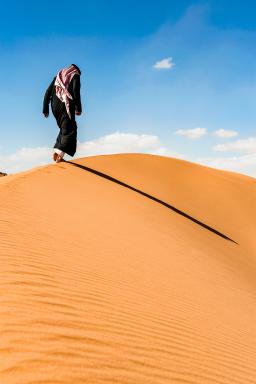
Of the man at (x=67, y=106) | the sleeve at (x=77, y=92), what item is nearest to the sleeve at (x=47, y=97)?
the man at (x=67, y=106)

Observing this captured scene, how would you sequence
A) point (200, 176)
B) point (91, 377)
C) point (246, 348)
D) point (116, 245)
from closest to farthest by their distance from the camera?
point (91, 377) < point (246, 348) < point (116, 245) < point (200, 176)

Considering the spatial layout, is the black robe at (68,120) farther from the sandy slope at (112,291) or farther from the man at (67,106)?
the sandy slope at (112,291)

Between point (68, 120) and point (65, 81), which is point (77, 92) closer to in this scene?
point (65, 81)

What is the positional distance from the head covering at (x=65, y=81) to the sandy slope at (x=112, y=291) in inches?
64.2

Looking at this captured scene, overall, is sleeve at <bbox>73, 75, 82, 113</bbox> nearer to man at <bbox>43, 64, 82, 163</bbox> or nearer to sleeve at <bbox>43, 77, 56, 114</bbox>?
man at <bbox>43, 64, 82, 163</bbox>

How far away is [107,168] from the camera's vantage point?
44.3 ft

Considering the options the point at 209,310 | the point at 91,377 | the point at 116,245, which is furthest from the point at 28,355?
the point at 116,245

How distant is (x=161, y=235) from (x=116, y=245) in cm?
183

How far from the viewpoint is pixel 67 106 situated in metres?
9.22

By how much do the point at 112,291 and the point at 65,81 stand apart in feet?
21.6

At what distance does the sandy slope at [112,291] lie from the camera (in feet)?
7.97

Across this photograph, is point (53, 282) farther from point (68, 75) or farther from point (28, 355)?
point (68, 75)

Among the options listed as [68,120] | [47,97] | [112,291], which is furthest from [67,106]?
[112,291]

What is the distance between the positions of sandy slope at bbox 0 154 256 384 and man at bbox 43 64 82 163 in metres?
0.70
